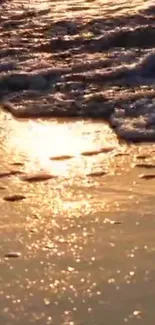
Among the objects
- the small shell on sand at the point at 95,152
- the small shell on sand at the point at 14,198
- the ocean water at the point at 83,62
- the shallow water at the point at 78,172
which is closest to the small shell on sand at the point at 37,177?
the shallow water at the point at 78,172

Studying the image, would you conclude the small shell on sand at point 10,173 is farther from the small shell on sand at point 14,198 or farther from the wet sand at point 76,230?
the small shell on sand at point 14,198

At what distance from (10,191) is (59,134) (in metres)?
0.81

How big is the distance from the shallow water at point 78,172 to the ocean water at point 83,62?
1cm

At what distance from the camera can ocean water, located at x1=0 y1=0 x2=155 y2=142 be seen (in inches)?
171

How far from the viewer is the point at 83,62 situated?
5223mm

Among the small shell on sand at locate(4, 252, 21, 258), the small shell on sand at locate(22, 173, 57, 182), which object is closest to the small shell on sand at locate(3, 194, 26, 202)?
the small shell on sand at locate(22, 173, 57, 182)

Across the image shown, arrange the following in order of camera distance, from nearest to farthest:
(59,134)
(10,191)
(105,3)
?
(10,191) < (59,134) < (105,3)

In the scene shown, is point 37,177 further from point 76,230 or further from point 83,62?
point 83,62

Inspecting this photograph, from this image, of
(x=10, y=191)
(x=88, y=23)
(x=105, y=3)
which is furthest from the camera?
(x=105, y=3)

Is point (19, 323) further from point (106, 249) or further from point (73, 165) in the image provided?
point (73, 165)

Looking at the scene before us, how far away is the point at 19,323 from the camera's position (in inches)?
88.0

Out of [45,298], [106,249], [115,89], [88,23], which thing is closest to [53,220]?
[106,249]

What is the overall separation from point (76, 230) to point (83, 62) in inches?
101

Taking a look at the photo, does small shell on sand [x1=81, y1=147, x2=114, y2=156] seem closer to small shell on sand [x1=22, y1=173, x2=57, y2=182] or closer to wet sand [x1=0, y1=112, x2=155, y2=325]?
wet sand [x1=0, y1=112, x2=155, y2=325]
